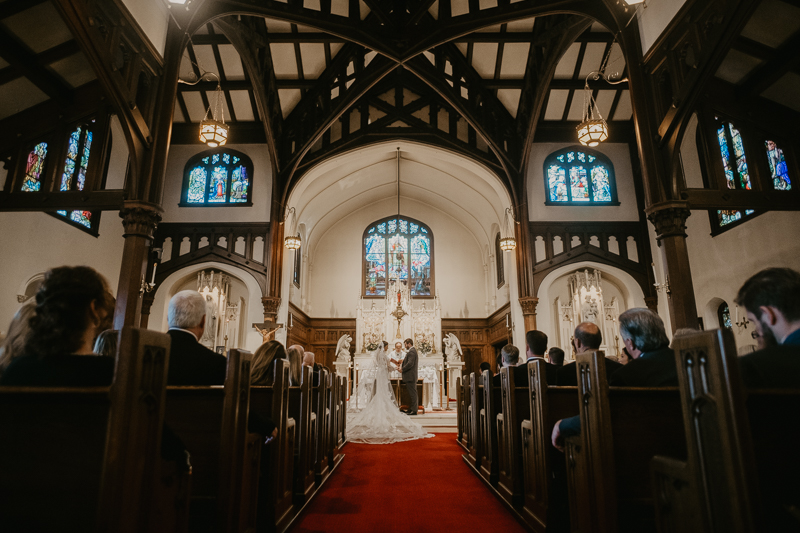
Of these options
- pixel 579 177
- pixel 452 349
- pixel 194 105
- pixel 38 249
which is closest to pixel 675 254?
pixel 579 177

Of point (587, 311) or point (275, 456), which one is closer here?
point (275, 456)

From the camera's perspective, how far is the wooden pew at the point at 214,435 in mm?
2119

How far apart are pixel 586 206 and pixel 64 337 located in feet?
41.2

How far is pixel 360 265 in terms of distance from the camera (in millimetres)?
16844

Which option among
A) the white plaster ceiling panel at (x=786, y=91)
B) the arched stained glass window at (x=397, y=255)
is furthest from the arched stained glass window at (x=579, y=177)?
the arched stained glass window at (x=397, y=255)

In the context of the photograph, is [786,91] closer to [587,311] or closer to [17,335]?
[587,311]

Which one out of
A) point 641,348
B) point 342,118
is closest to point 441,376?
point 342,118

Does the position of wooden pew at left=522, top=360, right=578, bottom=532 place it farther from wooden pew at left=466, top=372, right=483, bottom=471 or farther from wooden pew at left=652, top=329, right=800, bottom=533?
wooden pew at left=466, top=372, right=483, bottom=471

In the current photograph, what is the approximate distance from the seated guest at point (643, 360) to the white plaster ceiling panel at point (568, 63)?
9952 millimetres

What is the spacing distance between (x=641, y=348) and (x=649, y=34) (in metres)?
6.44

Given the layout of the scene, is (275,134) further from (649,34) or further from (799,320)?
(799,320)

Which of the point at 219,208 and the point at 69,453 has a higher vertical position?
the point at 219,208

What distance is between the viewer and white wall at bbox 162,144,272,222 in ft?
41.0

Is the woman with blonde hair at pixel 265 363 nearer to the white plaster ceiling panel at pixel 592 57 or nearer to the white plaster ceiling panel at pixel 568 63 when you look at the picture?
the white plaster ceiling panel at pixel 568 63
